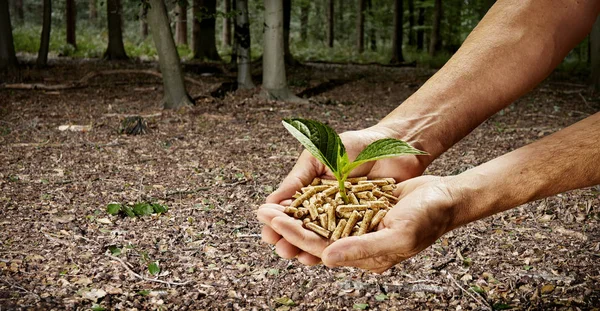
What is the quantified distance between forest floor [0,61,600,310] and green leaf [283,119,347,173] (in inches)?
51.9

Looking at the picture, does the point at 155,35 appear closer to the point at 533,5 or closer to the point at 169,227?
the point at 169,227

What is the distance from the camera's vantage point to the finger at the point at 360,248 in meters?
1.84

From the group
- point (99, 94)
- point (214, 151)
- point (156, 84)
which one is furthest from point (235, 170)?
point (156, 84)

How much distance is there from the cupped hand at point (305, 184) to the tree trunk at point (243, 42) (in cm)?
732

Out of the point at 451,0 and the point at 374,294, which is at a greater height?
the point at 451,0

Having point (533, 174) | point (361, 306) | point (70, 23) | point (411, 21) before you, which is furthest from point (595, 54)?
point (411, 21)

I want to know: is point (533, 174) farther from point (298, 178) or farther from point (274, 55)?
point (274, 55)

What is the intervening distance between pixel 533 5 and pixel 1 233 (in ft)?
12.2

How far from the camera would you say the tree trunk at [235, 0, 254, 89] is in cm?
947

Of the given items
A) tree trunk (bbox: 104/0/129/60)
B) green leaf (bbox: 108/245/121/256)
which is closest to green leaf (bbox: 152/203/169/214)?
green leaf (bbox: 108/245/121/256)

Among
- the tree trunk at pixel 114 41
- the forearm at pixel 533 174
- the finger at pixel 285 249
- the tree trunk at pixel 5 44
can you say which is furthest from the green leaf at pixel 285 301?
the tree trunk at pixel 114 41

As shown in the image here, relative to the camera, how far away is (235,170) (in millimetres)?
5664

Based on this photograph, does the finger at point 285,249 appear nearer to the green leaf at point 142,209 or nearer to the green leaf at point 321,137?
the green leaf at point 321,137

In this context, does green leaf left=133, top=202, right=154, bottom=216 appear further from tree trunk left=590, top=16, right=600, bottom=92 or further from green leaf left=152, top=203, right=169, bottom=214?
tree trunk left=590, top=16, right=600, bottom=92
